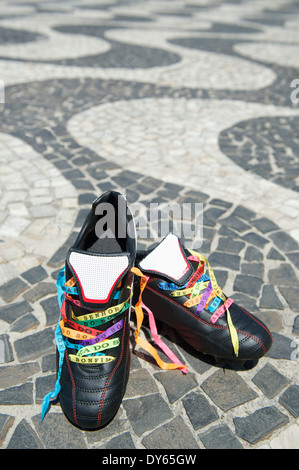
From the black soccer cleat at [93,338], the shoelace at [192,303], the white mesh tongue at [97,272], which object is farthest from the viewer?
the shoelace at [192,303]

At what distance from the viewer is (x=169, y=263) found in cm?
271

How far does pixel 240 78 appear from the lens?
9422 millimetres

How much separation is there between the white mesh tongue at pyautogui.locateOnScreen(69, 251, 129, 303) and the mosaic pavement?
2.13 feet

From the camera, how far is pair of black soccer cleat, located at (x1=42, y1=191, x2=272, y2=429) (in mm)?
2281

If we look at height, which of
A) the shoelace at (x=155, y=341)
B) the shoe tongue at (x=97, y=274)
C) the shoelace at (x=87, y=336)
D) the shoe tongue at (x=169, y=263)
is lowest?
the shoelace at (x=155, y=341)

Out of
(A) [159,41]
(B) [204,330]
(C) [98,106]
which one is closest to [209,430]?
(B) [204,330]

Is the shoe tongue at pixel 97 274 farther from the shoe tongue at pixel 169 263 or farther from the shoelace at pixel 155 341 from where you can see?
the shoe tongue at pixel 169 263

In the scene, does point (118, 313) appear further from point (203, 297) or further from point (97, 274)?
point (203, 297)

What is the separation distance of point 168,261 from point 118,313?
54 cm

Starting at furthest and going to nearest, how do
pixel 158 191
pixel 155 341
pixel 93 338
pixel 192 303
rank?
pixel 158 191, pixel 155 341, pixel 192 303, pixel 93 338

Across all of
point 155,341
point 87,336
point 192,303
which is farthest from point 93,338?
point 192,303

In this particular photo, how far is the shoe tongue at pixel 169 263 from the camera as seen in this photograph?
2662mm

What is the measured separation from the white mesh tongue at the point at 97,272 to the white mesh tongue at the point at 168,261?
1.08ft

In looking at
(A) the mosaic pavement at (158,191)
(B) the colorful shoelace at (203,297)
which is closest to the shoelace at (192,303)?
(B) the colorful shoelace at (203,297)
